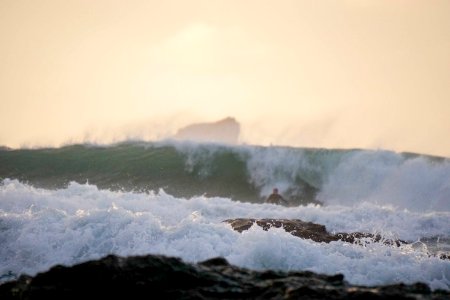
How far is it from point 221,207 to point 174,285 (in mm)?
11250

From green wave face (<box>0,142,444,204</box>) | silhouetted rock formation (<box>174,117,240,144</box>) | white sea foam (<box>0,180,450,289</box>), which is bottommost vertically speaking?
white sea foam (<box>0,180,450,289</box>)

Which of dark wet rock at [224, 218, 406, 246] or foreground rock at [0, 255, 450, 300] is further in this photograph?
dark wet rock at [224, 218, 406, 246]

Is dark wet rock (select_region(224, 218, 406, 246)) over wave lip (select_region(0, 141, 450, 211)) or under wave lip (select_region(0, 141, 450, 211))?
under

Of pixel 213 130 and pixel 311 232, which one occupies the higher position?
pixel 213 130

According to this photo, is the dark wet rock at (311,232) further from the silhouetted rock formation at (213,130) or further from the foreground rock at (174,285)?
the silhouetted rock formation at (213,130)

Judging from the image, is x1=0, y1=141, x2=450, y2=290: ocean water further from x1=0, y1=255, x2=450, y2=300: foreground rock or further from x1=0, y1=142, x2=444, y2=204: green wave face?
x1=0, y1=255, x2=450, y2=300: foreground rock

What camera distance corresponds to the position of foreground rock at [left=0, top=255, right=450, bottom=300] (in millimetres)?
4105

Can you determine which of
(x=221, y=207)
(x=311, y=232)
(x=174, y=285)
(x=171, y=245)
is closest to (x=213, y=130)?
(x=221, y=207)

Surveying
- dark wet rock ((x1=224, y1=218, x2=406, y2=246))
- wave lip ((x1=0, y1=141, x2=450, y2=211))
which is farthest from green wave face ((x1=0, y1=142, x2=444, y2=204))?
dark wet rock ((x1=224, y1=218, x2=406, y2=246))

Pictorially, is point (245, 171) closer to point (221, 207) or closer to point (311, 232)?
point (221, 207)

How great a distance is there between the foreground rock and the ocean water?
2303 millimetres

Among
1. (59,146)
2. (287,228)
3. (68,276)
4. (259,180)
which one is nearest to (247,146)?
(259,180)

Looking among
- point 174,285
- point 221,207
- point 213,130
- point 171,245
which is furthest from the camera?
point 213,130

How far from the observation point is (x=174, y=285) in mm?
4363
